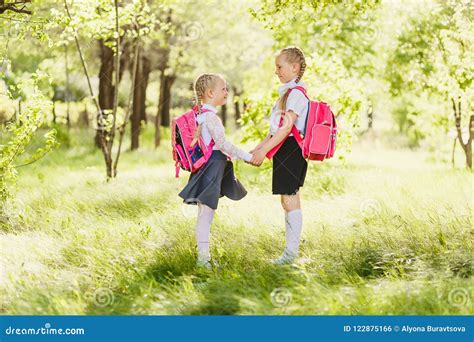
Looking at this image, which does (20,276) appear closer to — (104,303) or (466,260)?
(104,303)

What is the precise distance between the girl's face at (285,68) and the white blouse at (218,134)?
2.12ft

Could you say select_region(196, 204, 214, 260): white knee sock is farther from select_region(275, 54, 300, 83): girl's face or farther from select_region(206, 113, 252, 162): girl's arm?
select_region(275, 54, 300, 83): girl's face

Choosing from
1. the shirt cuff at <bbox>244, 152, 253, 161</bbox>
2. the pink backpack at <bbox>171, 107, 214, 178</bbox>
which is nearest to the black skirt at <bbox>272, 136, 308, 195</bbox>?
the shirt cuff at <bbox>244, 152, 253, 161</bbox>

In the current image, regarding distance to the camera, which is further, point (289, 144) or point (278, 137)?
point (289, 144)

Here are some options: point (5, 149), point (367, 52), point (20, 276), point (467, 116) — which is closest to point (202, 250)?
point (20, 276)

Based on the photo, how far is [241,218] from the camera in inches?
268

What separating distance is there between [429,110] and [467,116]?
214cm

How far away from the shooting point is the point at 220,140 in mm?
5121
